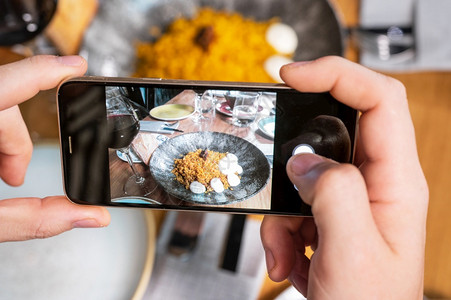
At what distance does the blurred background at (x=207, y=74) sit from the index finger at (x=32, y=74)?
0.22 meters

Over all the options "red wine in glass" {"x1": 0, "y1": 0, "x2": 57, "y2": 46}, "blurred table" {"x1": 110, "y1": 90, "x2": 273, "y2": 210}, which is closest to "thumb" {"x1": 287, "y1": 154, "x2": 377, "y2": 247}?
"blurred table" {"x1": 110, "y1": 90, "x2": 273, "y2": 210}

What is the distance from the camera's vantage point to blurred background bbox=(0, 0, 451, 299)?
0.59 m

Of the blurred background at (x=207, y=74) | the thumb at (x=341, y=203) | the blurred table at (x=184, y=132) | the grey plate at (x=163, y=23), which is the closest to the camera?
the thumb at (x=341, y=203)

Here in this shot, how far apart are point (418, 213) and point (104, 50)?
63cm

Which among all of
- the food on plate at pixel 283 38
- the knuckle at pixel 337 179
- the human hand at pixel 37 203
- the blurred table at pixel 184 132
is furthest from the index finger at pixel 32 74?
the food on plate at pixel 283 38

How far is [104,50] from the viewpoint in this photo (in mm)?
737

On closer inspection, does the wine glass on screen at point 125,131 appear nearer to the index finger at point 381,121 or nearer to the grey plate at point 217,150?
the grey plate at point 217,150

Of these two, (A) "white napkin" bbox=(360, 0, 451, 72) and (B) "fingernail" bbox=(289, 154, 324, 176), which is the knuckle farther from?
(A) "white napkin" bbox=(360, 0, 451, 72)

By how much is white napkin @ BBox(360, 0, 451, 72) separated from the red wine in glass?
610 mm

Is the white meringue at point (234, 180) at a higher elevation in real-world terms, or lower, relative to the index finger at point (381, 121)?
lower

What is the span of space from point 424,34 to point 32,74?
711 mm

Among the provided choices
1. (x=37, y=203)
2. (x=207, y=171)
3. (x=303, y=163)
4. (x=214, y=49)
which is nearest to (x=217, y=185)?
(x=207, y=171)

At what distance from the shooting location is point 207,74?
0.72 metres

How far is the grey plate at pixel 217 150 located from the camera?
47 centimetres
